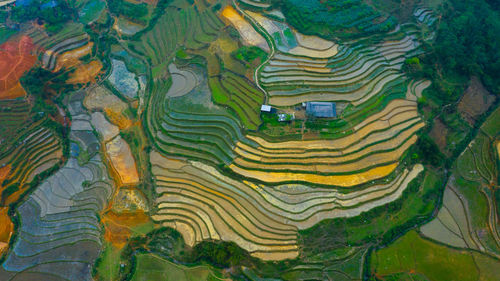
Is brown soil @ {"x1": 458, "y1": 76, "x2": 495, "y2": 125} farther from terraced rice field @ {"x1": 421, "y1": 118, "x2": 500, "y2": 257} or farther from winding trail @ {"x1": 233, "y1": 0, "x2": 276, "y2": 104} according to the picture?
winding trail @ {"x1": 233, "y1": 0, "x2": 276, "y2": 104}

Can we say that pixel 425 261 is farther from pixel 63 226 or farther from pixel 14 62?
pixel 14 62

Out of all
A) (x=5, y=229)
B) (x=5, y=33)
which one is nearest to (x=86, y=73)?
(x=5, y=33)

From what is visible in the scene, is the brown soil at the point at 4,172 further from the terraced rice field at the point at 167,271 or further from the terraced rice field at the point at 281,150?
the terraced rice field at the point at 167,271

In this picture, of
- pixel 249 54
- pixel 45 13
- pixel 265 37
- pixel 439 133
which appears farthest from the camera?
pixel 45 13

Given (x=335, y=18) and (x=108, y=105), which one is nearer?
(x=108, y=105)

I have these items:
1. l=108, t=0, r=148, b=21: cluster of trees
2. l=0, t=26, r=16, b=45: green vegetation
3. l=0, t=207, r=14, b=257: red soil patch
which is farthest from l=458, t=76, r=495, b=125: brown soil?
l=0, t=26, r=16, b=45: green vegetation

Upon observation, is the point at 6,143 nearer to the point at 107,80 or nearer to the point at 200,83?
the point at 107,80
